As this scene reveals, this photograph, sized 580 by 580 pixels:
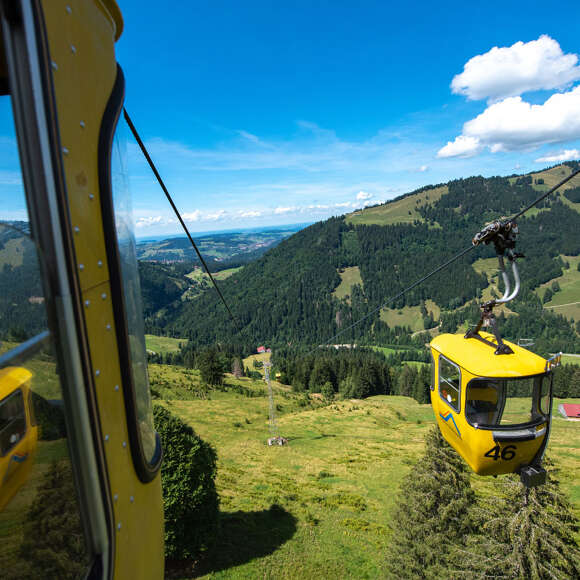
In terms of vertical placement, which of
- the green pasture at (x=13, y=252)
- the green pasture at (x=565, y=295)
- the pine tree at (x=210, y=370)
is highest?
the green pasture at (x=13, y=252)

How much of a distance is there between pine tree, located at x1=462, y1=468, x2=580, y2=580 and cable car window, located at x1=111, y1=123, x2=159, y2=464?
13.6m

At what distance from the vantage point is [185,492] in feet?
48.4

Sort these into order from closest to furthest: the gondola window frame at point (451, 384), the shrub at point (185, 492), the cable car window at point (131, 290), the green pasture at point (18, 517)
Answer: the green pasture at point (18, 517), the cable car window at point (131, 290), the gondola window frame at point (451, 384), the shrub at point (185, 492)

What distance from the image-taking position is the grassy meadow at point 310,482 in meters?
18.1

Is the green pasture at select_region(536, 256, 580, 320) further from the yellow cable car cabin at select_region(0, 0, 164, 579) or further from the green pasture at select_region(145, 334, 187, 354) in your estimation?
the yellow cable car cabin at select_region(0, 0, 164, 579)

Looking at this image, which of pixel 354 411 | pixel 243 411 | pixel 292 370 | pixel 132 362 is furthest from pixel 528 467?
pixel 292 370

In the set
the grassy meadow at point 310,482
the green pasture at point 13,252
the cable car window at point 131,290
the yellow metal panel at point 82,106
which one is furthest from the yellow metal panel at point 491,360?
the grassy meadow at point 310,482

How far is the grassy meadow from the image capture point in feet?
59.4

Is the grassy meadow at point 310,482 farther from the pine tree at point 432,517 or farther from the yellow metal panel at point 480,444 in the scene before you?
the yellow metal panel at point 480,444

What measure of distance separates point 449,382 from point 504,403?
1063 mm

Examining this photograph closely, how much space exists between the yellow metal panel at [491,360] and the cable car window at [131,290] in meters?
5.87

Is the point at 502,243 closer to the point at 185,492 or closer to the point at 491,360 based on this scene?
the point at 491,360

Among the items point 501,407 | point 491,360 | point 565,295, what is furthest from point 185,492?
point 565,295

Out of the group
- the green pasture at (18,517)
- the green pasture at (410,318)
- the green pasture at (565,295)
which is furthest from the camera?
the green pasture at (410,318)
